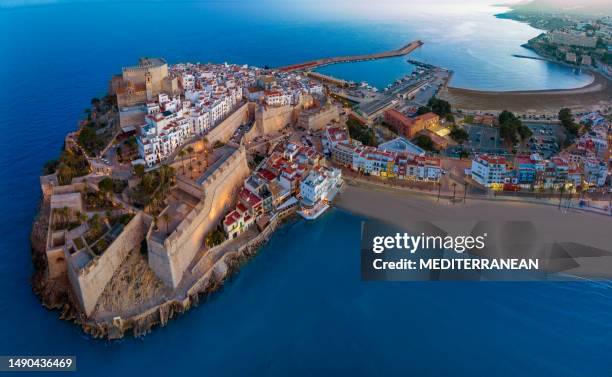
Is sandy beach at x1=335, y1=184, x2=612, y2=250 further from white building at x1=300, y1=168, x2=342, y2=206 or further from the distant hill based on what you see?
the distant hill

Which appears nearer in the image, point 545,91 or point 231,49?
point 545,91

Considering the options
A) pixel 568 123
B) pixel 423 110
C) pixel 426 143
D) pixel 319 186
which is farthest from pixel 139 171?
pixel 568 123

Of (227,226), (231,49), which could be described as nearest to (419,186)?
(227,226)

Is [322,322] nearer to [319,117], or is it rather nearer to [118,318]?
[118,318]

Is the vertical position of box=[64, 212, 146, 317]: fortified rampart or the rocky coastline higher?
box=[64, 212, 146, 317]: fortified rampart

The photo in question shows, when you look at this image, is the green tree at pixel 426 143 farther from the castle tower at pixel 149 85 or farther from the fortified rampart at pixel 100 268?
the fortified rampart at pixel 100 268

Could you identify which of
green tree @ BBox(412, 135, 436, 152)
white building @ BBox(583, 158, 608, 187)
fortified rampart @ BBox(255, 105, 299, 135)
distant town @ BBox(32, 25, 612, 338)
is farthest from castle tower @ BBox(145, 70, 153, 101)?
white building @ BBox(583, 158, 608, 187)

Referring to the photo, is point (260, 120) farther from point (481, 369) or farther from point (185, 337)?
point (481, 369)
